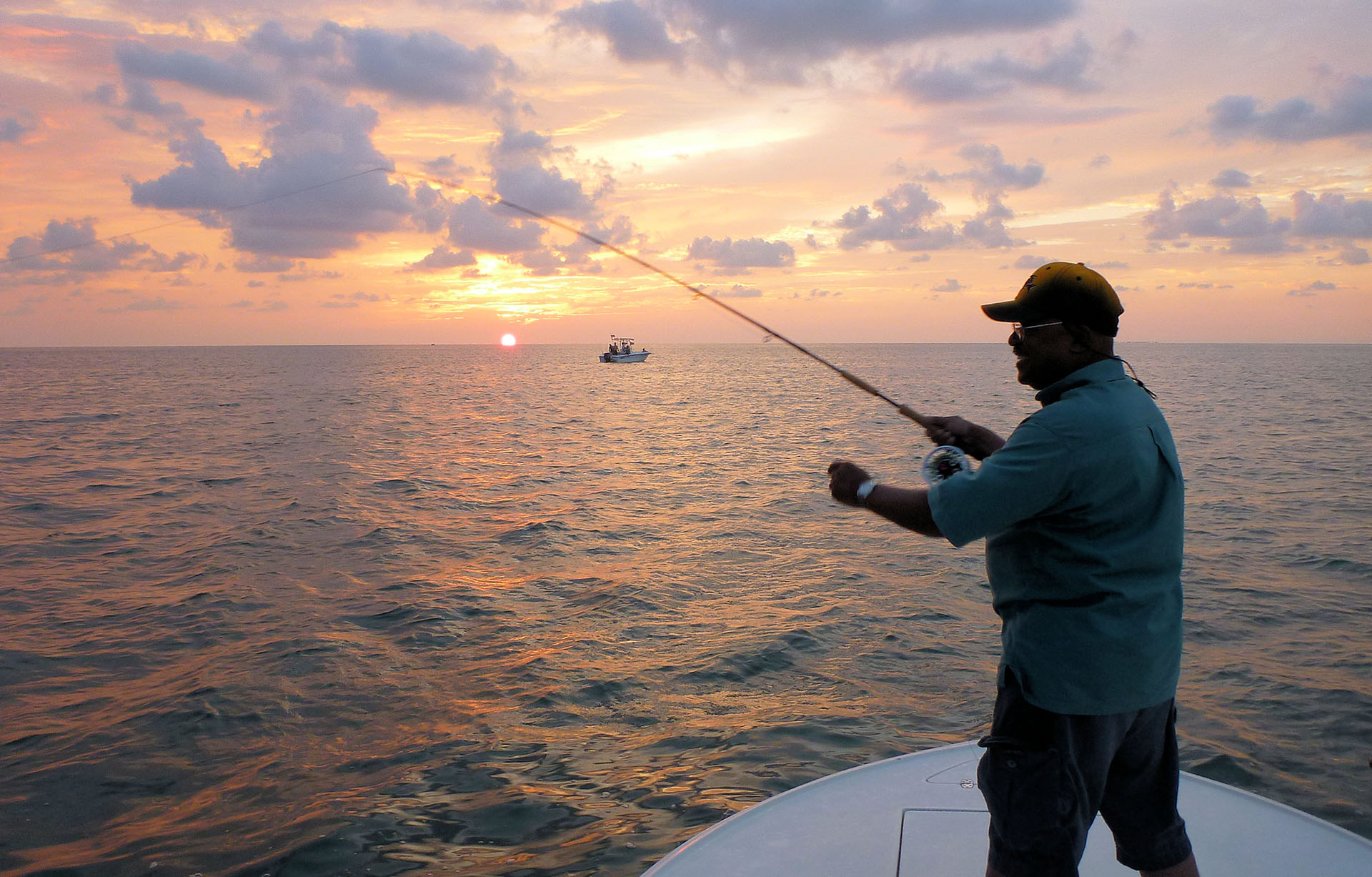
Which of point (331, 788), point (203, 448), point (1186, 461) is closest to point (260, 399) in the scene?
point (203, 448)

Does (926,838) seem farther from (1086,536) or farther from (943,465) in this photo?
(1086,536)

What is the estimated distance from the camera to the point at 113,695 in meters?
6.95

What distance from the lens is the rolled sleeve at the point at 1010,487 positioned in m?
1.96

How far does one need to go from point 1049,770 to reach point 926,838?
1412 millimetres

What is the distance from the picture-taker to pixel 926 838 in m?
3.33

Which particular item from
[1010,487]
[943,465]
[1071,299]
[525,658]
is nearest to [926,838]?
[943,465]

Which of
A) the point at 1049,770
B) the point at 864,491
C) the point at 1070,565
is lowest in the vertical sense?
Answer: the point at 1049,770

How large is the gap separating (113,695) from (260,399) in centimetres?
4239

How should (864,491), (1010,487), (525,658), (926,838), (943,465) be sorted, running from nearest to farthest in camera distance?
(1010,487) → (864,491) → (943,465) → (926,838) → (525,658)

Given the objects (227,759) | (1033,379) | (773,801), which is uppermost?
(1033,379)

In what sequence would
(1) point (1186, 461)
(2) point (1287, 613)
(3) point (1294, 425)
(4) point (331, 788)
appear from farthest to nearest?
(3) point (1294, 425)
(1) point (1186, 461)
(2) point (1287, 613)
(4) point (331, 788)

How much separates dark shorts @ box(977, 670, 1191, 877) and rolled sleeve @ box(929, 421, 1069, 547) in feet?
1.53

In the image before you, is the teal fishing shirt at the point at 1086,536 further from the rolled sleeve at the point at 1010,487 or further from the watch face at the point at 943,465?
the watch face at the point at 943,465

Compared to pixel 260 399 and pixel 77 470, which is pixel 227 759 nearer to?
pixel 77 470
